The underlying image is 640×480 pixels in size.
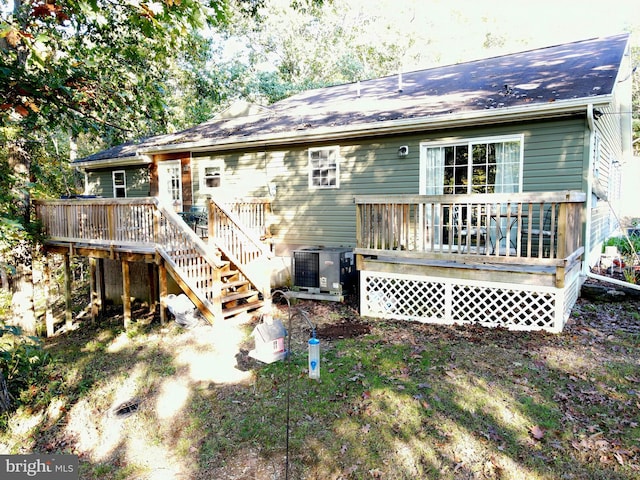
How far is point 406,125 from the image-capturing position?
296 inches

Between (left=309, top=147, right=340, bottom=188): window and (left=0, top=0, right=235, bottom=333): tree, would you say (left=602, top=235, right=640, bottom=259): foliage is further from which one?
(left=0, top=0, right=235, bottom=333): tree

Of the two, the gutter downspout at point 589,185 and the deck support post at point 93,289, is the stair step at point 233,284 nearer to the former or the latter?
the deck support post at point 93,289

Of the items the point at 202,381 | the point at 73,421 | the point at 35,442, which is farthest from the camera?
the point at 202,381

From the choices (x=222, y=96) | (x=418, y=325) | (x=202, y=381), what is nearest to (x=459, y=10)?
(x=222, y=96)

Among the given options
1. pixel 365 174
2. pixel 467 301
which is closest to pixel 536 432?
pixel 467 301

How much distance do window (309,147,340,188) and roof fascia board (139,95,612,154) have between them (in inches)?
11.3

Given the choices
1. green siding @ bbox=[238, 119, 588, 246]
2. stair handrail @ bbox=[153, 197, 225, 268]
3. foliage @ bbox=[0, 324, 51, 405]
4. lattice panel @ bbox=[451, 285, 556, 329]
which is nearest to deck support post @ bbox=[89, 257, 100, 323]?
stair handrail @ bbox=[153, 197, 225, 268]

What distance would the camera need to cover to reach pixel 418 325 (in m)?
6.38

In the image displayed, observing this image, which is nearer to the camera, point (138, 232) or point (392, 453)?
point (392, 453)

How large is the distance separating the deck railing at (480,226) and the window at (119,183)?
29.9 ft

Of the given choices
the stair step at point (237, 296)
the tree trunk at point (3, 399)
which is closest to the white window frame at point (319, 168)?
the stair step at point (237, 296)

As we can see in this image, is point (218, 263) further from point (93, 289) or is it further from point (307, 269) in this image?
point (93, 289)

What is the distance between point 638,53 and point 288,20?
71.1 ft

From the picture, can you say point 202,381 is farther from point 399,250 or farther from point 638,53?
point 638,53
